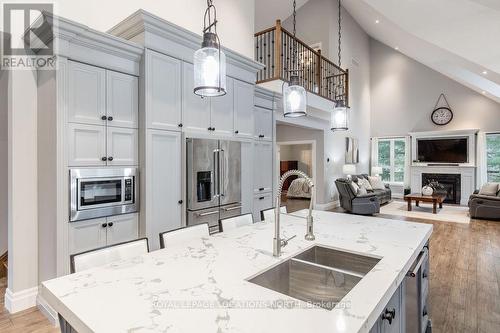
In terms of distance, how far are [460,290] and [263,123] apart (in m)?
3.31

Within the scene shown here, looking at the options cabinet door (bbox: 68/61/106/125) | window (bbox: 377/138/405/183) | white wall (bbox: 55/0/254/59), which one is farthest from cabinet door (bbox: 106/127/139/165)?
window (bbox: 377/138/405/183)

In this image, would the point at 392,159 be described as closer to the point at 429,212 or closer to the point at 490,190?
the point at 429,212

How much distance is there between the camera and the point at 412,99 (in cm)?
1025

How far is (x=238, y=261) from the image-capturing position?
5.04 feet

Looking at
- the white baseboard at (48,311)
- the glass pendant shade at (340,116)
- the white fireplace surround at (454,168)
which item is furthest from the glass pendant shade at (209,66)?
the white fireplace surround at (454,168)

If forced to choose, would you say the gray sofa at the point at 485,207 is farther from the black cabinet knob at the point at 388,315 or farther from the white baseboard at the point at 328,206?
the black cabinet knob at the point at 388,315

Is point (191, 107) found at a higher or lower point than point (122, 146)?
higher

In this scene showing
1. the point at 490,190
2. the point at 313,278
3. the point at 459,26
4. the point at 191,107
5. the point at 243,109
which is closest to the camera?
the point at 313,278

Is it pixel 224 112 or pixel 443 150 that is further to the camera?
pixel 443 150

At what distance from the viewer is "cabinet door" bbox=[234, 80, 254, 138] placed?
152 inches

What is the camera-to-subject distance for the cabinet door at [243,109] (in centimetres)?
387

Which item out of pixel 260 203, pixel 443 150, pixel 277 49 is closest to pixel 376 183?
pixel 443 150

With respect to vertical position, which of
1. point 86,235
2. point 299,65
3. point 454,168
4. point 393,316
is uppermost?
point 299,65

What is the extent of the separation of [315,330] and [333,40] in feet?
29.5
